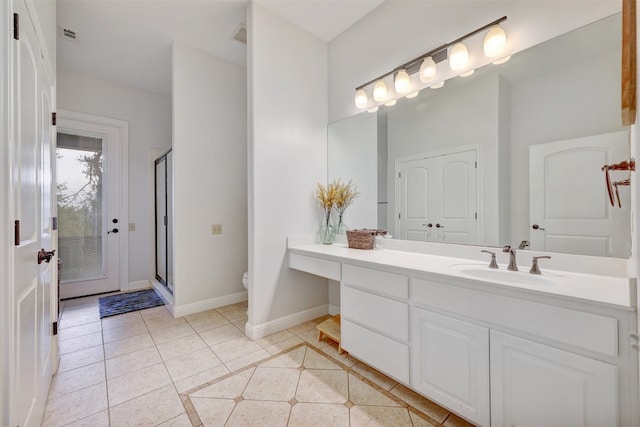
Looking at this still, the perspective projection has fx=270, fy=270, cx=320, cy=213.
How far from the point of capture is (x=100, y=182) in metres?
3.51

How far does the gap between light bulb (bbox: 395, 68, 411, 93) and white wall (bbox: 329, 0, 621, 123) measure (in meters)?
0.15

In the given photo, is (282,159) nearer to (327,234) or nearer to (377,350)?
(327,234)

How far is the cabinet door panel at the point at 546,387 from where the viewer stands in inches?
37.2

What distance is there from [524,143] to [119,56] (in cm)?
394

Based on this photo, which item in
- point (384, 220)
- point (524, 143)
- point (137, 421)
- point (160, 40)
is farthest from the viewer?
point (160, 40)

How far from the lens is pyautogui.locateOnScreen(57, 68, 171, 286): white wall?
3490 mm

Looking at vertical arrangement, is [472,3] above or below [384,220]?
above

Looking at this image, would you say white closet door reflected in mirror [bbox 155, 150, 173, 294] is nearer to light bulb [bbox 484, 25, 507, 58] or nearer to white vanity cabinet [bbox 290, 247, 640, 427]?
white vanity cabinet [bbox 290, 247, 640, 427]

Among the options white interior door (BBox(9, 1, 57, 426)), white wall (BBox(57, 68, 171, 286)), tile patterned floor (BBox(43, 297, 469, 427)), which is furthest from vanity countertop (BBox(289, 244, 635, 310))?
white wall (BBox(57, 68, 171, 286))

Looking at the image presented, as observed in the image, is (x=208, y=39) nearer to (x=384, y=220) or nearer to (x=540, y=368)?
(x=384, y=220)

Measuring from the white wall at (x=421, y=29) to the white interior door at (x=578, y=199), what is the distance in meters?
0.65

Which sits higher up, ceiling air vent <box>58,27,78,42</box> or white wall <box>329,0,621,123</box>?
ceiling air vent <box>58,27,78,42</box>

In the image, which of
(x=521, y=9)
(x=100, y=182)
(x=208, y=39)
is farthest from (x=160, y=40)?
(x=521, y=9)

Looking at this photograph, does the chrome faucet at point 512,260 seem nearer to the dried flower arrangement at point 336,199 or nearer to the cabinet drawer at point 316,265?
the cabinet drawer at point 316,265
